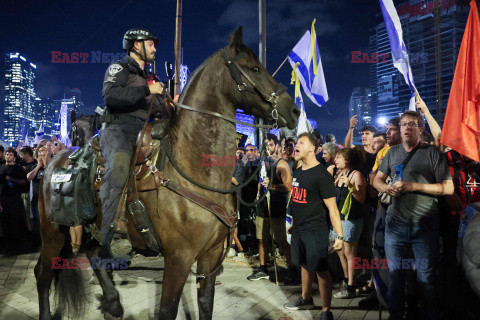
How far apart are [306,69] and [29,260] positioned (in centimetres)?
916

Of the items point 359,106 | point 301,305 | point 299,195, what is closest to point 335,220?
point 299,195

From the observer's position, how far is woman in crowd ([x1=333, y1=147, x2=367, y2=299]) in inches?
214

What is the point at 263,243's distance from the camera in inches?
264

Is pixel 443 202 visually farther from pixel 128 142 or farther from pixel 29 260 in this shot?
pixel 29 260

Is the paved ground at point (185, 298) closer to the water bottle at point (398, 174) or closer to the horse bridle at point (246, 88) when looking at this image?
the water bottle at point (398, 174)

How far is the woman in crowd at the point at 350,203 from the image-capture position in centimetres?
544

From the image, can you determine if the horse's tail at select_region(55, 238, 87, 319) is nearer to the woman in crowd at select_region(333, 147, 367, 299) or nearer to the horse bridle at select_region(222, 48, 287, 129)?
the horse bridle at select_region(222, 48, 287, 129)

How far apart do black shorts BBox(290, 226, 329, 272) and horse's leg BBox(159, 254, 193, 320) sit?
2.15 meters

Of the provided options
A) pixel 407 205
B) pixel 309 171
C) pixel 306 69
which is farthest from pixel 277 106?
pixel 306 69

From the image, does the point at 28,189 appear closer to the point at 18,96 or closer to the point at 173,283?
the point at 173,283

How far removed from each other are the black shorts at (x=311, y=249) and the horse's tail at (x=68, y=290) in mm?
3149

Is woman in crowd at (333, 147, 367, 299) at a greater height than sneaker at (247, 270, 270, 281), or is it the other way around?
woman in crowd at (333, 147, 367, 299)

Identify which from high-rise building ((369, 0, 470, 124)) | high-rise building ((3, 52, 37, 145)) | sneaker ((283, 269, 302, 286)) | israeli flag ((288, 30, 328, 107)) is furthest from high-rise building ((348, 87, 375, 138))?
high-rise building ((3, 52, 37, 145))

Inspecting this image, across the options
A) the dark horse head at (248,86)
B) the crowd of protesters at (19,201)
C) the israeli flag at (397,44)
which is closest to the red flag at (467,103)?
the israeli flag at (397,44)
